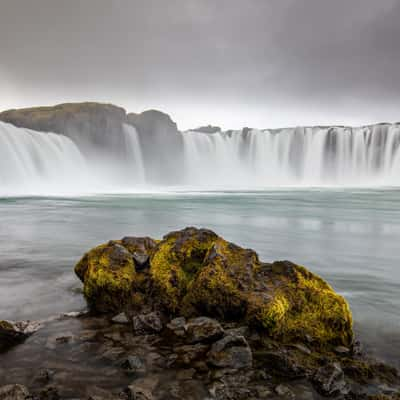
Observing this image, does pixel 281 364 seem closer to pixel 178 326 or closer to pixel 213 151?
pixel 178 326

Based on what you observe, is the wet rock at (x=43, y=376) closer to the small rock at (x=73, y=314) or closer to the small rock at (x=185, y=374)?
the small rock at (x=185, y=374)

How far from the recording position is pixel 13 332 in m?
4.86

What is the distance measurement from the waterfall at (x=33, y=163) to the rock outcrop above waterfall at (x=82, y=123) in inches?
522

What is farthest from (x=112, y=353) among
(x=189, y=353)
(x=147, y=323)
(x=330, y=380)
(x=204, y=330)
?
(x=330, y=380)

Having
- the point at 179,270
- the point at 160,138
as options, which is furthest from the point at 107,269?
the point at 160,138

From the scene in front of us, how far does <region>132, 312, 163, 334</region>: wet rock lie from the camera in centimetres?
515

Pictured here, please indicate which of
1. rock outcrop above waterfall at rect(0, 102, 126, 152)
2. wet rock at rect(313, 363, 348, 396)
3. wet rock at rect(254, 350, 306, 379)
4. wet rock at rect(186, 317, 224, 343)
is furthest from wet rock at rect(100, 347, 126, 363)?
rock outcrop above waterfall at rect(0, 102, 126, 152)

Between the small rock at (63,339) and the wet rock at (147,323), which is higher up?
the wet rock at (147,323)

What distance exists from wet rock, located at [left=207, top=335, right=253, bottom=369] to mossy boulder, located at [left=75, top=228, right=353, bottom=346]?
510mm

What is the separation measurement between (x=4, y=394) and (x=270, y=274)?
12.3ft

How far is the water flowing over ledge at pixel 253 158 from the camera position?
74.9 m

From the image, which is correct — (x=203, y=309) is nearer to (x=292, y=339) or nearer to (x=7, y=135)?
(x=292, y=339)

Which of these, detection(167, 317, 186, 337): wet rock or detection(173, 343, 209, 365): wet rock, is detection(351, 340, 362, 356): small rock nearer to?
detection(173, 343, 209, 365): wet rock

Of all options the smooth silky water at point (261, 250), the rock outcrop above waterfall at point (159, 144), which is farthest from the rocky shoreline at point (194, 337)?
the rock outcrop above waterfall at point (159, 144)
